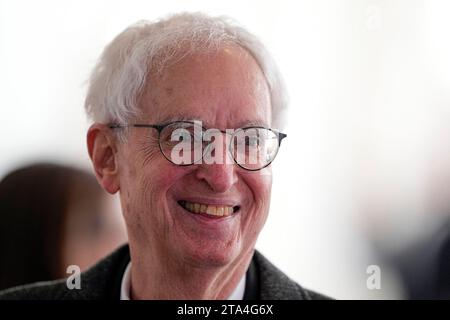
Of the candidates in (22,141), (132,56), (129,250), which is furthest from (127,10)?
(129,250)

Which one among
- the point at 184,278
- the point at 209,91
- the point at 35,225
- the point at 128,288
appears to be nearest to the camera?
the point at 209,91

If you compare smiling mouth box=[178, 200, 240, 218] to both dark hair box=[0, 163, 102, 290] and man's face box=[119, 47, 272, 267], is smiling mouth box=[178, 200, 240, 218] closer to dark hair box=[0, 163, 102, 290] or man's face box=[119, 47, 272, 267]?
man's face box=[119, 47, 272, 267]

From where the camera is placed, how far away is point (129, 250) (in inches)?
52.0

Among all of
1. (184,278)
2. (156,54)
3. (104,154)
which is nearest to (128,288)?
(184,278)

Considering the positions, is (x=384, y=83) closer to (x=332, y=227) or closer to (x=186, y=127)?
(x=332, y=227)

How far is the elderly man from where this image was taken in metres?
1.04

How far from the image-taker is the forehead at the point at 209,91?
103 cm

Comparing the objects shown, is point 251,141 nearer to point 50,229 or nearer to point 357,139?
point 357,139

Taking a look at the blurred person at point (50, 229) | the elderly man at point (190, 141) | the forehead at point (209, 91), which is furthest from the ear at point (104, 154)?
the blurred person at point (50, 229)

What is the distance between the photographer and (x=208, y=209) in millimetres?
1068

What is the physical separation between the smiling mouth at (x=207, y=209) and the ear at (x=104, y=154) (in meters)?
0.19

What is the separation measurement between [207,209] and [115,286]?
1.19 feet

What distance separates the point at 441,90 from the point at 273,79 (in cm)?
47

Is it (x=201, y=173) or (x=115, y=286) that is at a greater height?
(x=201, y=173)
